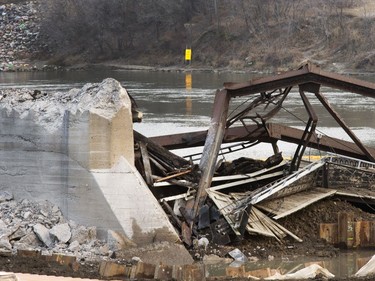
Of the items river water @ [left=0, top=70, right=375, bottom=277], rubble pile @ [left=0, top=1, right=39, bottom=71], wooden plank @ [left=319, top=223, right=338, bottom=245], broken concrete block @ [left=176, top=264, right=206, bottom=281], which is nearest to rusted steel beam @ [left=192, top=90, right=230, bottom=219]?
river water @ [left=0, top=70, right=375, bottom=277]

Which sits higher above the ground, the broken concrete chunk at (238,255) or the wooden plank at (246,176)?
the wooden plank at (246,176)

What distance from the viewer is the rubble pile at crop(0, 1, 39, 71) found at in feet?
269

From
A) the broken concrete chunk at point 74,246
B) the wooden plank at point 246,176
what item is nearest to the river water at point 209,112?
the broken concrete chunk at point 74,246

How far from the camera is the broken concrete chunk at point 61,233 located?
1209 cm

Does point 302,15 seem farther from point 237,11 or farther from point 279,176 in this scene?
point 279,176

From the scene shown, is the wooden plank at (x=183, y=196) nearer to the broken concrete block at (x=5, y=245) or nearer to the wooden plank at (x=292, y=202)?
the wooden plank at (x=292, y=202)

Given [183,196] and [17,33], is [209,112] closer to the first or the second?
[183,196]

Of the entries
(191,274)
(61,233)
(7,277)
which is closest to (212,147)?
(61,233)

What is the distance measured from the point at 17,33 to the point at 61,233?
84.0 m

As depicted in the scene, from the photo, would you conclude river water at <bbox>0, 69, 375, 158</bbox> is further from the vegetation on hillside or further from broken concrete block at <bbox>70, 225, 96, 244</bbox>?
broken concrete block at <bbox>70, 225, 96, 244</bbox>

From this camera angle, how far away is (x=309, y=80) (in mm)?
14367

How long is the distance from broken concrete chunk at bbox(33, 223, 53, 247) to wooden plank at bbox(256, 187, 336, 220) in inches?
139

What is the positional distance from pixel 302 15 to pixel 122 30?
2081 centimetres

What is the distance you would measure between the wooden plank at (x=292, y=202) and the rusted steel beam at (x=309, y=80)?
6.26ft
